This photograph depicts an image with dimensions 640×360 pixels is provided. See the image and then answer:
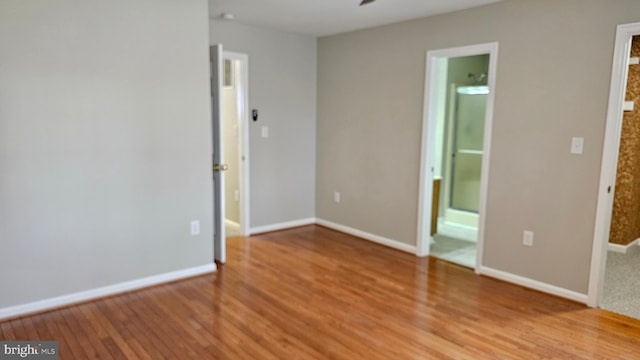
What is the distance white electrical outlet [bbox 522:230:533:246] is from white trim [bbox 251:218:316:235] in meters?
2.72

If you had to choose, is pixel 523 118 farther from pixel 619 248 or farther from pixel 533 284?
pixel 619 248

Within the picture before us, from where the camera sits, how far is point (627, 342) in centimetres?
275

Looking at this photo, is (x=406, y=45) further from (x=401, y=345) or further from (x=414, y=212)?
(x=401, y=345)

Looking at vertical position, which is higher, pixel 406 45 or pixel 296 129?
pixel 406 45

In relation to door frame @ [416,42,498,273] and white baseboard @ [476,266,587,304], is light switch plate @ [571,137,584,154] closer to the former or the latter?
door frame @ [416,42,498,273]

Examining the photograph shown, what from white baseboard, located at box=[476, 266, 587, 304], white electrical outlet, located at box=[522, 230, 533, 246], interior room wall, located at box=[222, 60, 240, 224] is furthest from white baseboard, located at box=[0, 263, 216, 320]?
white electrical outlet, located at box=[522, 230, 533, 246]

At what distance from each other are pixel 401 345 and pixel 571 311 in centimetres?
143

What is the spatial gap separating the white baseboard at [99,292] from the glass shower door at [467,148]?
3.54 meters

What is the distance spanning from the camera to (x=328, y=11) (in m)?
3.99

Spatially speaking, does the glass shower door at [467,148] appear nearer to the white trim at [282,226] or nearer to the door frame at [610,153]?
the white trim at [282,226]

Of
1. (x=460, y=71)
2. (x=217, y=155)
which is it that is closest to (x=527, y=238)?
(x=217, y=155)


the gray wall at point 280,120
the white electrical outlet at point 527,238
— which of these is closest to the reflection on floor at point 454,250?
the white electrical outlet at point 527,238

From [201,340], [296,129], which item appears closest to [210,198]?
[201,340]

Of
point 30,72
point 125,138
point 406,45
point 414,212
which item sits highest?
point 406,45
